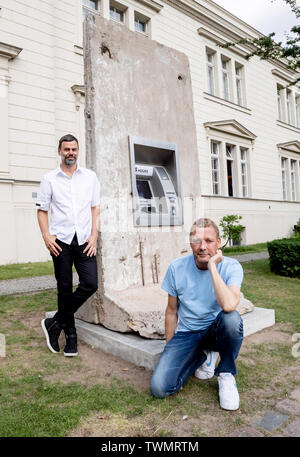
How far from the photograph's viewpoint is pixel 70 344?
3.22 m

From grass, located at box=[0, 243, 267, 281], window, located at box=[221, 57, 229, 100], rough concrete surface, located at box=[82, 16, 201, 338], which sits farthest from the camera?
window, located at box=[221, 57, 229, 100]

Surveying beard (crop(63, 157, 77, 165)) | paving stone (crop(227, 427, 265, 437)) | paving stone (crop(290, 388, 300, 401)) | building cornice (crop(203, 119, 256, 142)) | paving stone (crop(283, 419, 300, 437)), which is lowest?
paving stone (crop(290, 388, 300, 401))

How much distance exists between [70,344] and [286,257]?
209 inches

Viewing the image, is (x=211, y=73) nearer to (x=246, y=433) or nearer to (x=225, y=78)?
(x=225, y=78)

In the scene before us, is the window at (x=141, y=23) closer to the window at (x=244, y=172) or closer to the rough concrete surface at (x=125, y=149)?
the window at (x=244, y=172)

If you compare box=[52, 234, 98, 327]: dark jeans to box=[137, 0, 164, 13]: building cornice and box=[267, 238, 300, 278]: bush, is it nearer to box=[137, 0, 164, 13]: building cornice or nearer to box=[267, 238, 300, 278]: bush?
box=[267, 238, 300, 278]: bush

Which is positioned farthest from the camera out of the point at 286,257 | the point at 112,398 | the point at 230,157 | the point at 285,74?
the point at 285,74

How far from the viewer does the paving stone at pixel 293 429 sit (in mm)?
2048

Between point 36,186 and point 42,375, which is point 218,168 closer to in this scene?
point 36,186

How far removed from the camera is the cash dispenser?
406 centimetres

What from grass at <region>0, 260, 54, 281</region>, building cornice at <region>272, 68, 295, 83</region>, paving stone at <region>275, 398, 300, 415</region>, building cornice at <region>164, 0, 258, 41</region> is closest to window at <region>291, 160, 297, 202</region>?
building cornice at <region>272, 68, 295, 83</region>

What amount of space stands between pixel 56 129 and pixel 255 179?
925 cm

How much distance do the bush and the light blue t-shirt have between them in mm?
5098

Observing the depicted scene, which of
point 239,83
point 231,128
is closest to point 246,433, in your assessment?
point 231,128
